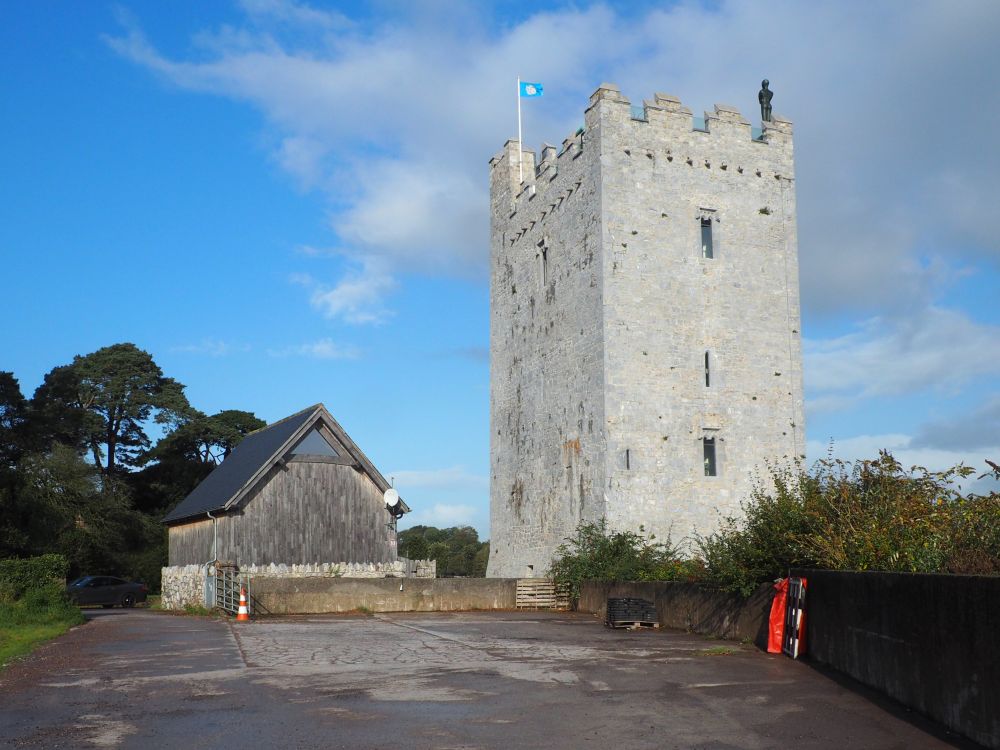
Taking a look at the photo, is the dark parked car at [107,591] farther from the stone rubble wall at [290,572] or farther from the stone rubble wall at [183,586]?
the stone rubble wall at [290,572]

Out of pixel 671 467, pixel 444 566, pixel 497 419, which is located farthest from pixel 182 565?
pixel 444 566

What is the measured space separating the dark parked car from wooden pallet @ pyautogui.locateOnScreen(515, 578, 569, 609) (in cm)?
1717

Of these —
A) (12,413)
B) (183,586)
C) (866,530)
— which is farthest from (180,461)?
(866,530)

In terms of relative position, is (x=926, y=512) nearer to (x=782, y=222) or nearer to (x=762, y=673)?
(x=762, y=673)

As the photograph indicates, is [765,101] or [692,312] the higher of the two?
[765,101]

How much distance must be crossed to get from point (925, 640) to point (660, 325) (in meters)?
21.1

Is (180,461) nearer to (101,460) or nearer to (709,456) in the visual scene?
(101,460)

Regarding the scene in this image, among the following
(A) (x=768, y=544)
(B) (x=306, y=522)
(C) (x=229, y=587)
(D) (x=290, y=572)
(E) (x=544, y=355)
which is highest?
(E) (x=544, y=355)

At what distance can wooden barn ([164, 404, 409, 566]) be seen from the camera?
91.9 feet

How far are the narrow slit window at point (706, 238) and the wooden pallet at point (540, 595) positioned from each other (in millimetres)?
11388

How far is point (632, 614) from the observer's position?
63.7ft

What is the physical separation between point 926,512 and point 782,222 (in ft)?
68.5

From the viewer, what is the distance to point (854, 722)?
872cm

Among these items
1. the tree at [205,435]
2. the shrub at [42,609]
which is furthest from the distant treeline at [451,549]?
the shrub at [42,609]
